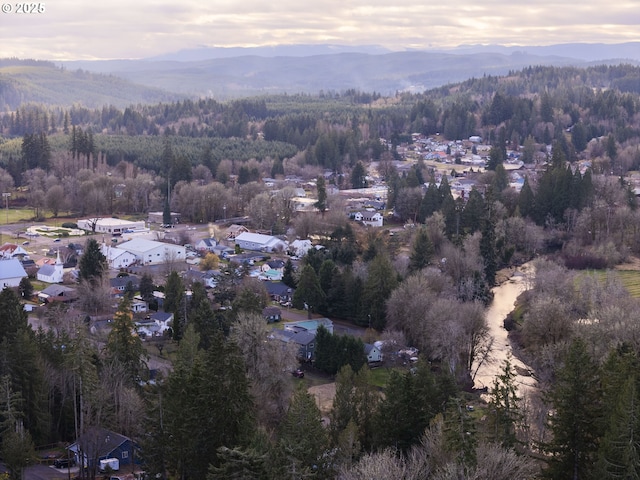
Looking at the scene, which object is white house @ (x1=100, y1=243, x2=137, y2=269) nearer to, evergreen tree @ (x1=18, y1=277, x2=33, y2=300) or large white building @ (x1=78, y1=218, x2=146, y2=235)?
evergreen tree @ (x1=18, y1=277, x2=33, y2=300)

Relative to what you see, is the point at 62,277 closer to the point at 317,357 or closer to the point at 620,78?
the point at 317,357

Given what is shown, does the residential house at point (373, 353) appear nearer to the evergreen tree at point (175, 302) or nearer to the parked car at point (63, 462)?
the evergreen tree at point (175, 302)

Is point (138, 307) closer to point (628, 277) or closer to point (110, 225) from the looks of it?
point (110, 225)

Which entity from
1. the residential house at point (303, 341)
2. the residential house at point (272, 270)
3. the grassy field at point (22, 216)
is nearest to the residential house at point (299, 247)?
the residential house at point (272, 270)

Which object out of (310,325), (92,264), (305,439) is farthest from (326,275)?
(305,439)

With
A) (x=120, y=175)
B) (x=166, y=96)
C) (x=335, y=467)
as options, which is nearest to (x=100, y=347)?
(x=335, y=467)
